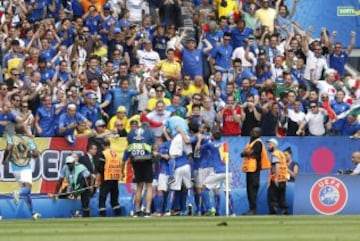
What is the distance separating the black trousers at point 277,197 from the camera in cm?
2670

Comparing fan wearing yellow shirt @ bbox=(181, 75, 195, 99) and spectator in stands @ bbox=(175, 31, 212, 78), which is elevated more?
spectator in stands @ bbox=(175, 31, 212, 78)

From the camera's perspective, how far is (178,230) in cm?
1880

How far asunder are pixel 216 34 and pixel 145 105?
4.04 meters

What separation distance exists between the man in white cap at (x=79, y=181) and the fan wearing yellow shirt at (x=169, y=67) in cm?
386

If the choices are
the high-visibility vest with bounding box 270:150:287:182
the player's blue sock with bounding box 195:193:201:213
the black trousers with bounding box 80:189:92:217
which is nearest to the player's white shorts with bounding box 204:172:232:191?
the player's blue sock with bounding box 195:193:201:213

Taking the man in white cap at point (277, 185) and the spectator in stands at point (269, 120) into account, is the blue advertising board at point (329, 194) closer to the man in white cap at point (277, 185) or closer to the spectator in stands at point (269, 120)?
→ the man in white cap at point (277, 185)

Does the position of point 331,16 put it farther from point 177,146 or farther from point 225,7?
point 177,146

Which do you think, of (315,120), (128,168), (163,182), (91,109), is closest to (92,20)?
(91,109)

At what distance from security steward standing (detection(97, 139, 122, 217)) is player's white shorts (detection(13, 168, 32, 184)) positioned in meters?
1.78

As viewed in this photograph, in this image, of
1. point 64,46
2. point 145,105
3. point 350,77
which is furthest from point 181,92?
point 350,77

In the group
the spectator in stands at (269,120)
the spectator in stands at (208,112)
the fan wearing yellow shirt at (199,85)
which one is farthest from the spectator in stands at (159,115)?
the spectator in stands at (269,120)

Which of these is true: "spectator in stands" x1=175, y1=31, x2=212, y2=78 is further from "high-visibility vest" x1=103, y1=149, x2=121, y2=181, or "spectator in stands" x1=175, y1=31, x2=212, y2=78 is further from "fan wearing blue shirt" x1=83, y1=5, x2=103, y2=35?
"high-visibility vest" x1=103, y1=149, x2=121, y2=181

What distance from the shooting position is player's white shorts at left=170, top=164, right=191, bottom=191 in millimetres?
26031

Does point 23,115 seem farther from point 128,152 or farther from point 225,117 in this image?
point 225,117
